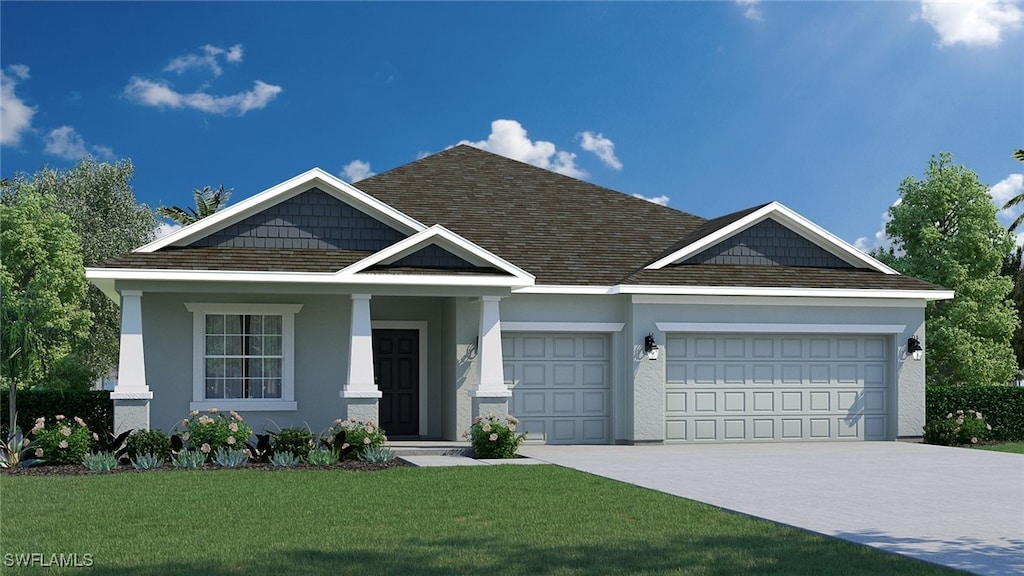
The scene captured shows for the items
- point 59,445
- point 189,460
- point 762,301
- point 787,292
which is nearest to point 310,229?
point 189,460

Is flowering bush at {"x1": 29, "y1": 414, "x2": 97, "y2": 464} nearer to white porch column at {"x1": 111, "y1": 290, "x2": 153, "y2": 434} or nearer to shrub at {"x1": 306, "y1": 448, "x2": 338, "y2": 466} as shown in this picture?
white porch column at {"x1": 111, "y1": 290, "x2": 153, "y2": 434}

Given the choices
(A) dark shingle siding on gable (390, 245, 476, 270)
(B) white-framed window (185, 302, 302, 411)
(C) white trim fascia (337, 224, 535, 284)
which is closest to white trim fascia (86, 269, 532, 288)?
(C) white trim fascia (337, 224, 535, 284)

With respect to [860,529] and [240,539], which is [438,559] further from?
[860,529]

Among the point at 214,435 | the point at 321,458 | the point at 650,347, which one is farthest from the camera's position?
the point at 650,347

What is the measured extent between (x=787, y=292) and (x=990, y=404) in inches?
236

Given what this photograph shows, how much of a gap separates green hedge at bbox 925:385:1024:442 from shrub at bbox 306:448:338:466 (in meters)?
13.3

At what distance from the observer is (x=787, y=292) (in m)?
21.8

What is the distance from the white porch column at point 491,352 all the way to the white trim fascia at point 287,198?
6.06 ft

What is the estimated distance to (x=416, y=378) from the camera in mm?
22172

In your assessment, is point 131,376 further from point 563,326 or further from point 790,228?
point 790,228

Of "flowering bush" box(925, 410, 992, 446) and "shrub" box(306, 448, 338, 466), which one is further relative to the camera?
"flowering bush" box(925, 410, 992, 446)

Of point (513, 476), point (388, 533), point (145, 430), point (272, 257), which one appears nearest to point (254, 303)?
point (272, 257)

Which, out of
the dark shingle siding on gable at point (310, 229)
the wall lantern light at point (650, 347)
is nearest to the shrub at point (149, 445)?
the dark shingle siding on gable at point (310, 229)

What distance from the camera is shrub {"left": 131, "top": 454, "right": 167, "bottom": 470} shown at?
16.2 meters
